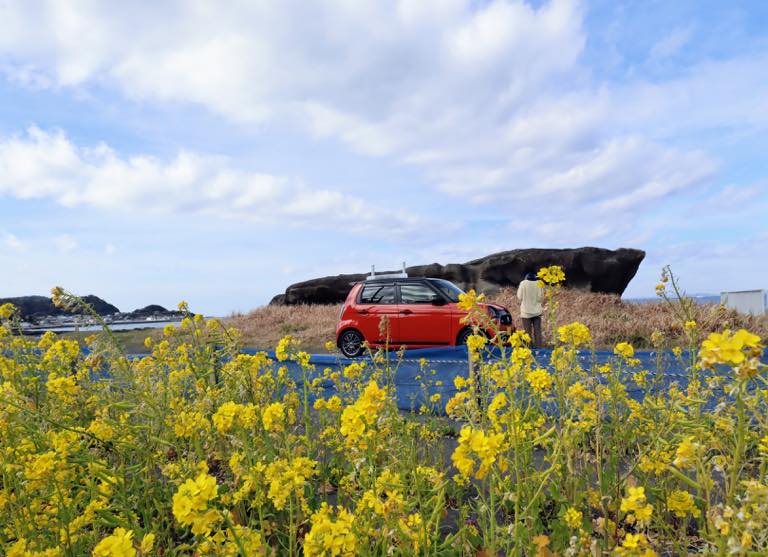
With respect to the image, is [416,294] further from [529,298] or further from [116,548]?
[116,548]

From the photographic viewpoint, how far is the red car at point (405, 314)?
1018 centimetres

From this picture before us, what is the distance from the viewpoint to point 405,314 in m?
10.5

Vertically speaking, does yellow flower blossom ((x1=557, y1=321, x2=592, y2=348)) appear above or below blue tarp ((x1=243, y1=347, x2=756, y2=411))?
above

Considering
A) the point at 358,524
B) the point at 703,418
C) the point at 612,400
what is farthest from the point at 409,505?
the point at 612,400

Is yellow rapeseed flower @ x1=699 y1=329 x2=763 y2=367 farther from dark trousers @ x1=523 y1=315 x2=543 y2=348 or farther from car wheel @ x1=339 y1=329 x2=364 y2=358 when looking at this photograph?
car wheel @ x1=339 y1=329 x2=364 y2=358

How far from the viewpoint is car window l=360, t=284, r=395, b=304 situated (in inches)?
424

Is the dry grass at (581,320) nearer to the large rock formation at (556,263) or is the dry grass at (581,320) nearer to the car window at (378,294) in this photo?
the large rock formation at (556,263)

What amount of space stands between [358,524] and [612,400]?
5.35 ft

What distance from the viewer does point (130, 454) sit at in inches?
109

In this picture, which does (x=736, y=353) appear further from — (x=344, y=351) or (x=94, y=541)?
(x=344, y=351)

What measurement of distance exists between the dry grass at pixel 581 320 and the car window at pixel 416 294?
97.7 inches

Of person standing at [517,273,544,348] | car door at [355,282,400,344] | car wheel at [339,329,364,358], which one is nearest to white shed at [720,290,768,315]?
person standing at [517,273,544,348]

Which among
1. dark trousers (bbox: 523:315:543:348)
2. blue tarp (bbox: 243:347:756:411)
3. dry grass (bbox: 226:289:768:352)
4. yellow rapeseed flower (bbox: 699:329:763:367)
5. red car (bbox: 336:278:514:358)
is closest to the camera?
yellow rapeseed flower (bbox: 699:329:763:367)

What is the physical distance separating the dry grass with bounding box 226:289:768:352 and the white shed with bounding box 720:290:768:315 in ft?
2.33
